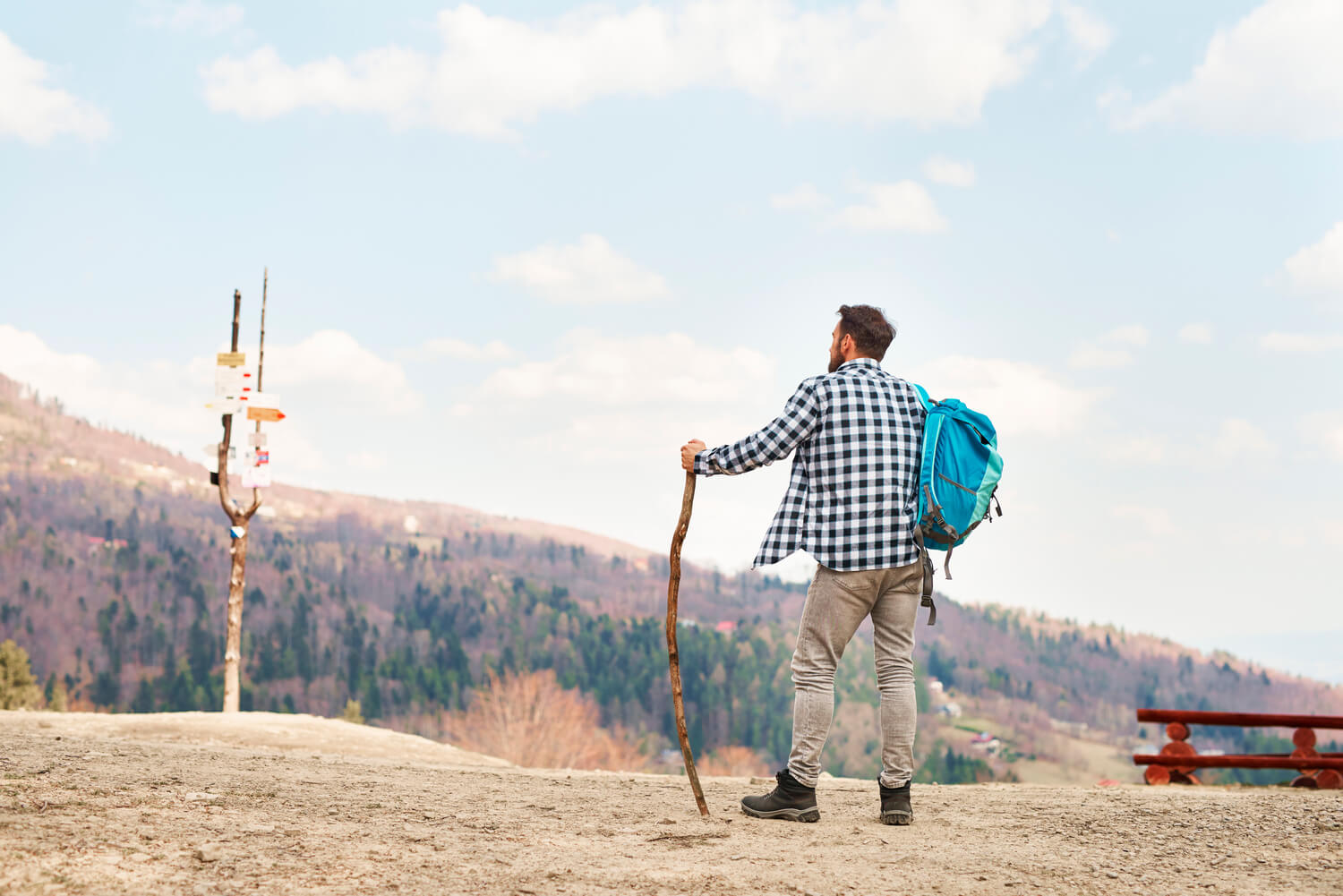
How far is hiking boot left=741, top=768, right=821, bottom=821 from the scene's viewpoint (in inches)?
191

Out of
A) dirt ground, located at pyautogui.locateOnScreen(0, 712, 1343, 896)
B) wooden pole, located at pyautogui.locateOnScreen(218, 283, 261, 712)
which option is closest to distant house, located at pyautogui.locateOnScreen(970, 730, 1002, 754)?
wooden pole, located at pyautogui.locateOnScreen(218, 283, 261, 712)

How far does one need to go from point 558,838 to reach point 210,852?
1.26 meters

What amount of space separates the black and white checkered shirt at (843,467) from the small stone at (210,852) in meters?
2.40

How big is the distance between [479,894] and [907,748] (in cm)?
231

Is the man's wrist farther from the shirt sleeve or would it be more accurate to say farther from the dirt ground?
the dirt ground

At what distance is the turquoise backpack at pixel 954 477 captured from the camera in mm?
4832

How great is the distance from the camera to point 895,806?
496 centimetres

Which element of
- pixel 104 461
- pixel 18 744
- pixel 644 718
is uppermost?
pixel 104 461

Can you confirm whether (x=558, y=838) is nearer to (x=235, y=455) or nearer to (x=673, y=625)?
(x=673, y=625)

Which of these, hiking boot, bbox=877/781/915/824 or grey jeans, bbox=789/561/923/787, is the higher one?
grey jeans, bbox=789/561/923/787

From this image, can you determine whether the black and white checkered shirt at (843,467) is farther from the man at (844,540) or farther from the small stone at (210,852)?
the small stone at (210,852)

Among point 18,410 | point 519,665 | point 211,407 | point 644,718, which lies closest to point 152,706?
point 519,665

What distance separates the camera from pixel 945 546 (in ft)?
16.2

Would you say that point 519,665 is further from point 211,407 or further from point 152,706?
point 211,407
